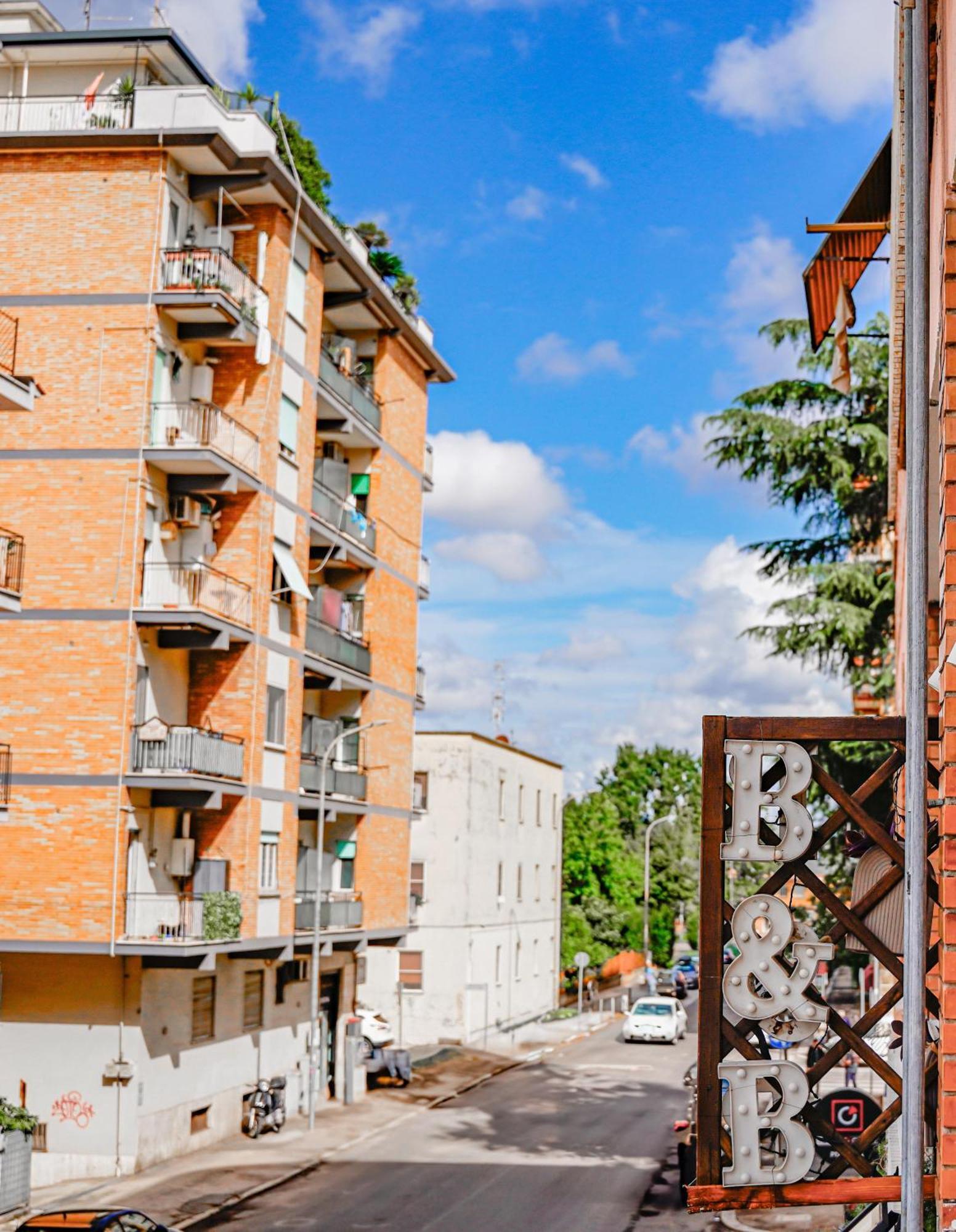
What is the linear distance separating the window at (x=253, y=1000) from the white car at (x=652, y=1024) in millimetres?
23341

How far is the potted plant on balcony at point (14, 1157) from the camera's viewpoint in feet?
80.0

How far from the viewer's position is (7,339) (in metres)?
28.5

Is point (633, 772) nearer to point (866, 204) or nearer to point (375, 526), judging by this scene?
point (375, 526)

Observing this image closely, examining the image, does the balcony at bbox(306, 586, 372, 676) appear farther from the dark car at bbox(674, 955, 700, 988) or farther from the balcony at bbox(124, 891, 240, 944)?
the dark car at bbox(674, 955, 700, 988)

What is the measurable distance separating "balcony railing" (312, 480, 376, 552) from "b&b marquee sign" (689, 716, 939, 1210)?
29008 millimetres

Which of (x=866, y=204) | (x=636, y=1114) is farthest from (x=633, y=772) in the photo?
(x=866, y=204)

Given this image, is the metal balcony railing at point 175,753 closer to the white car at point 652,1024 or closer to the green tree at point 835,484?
the green tree at point 835,484

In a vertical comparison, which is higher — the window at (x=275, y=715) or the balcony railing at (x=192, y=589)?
the balcony railing at (x=192, y=589)

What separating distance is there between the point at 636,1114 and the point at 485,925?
1703 cm

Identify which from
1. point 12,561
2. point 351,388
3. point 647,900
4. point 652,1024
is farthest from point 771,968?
point 647,900

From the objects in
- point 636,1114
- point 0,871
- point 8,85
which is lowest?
point 636,1114

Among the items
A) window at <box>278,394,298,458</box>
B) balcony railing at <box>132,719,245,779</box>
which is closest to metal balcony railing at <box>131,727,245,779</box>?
balcony railing at <box>132,719,245,779</box>

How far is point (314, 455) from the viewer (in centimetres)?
3716

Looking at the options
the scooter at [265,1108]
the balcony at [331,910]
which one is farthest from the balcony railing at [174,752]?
the scooter at [265,1108]
